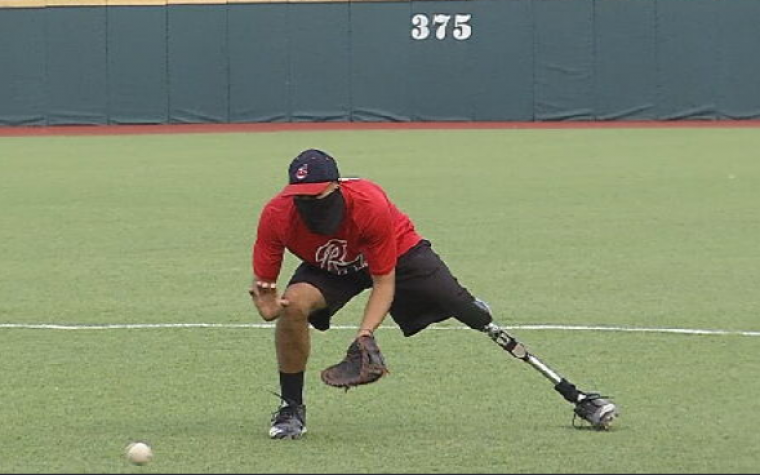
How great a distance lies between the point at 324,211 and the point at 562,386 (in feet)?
4.92

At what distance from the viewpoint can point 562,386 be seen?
8797 mm

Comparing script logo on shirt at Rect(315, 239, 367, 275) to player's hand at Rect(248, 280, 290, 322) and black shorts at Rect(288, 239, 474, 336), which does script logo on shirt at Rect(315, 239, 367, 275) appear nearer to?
black shorts at Rect(288, 239, 474, 336)

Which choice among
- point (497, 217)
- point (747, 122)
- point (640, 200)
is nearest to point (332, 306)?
point (497, 217)

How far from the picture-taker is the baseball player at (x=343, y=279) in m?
8.16

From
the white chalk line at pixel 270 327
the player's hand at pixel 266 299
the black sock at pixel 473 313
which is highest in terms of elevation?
the player's hand at pixel 266 299

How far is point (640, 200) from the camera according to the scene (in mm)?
21859

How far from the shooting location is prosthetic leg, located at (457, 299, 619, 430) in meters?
8.59

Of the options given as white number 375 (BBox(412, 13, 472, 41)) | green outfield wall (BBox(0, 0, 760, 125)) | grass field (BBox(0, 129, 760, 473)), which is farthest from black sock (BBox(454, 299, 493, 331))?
white number 375 (BBox(412, 13, 472, 41))

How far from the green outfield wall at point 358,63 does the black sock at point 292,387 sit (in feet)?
103

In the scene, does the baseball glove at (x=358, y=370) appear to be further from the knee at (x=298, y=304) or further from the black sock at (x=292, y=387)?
the black sock at (x=292, y=387)

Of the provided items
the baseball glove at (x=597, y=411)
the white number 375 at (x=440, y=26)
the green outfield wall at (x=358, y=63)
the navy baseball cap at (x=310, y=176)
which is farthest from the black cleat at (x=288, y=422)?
the white number 375 at (x=440, y=26)

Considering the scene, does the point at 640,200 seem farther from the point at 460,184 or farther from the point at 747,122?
the point at 747,122

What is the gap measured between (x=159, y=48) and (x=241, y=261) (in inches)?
990

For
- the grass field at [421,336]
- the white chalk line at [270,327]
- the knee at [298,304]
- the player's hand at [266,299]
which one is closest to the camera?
the grass field at [421,336]
